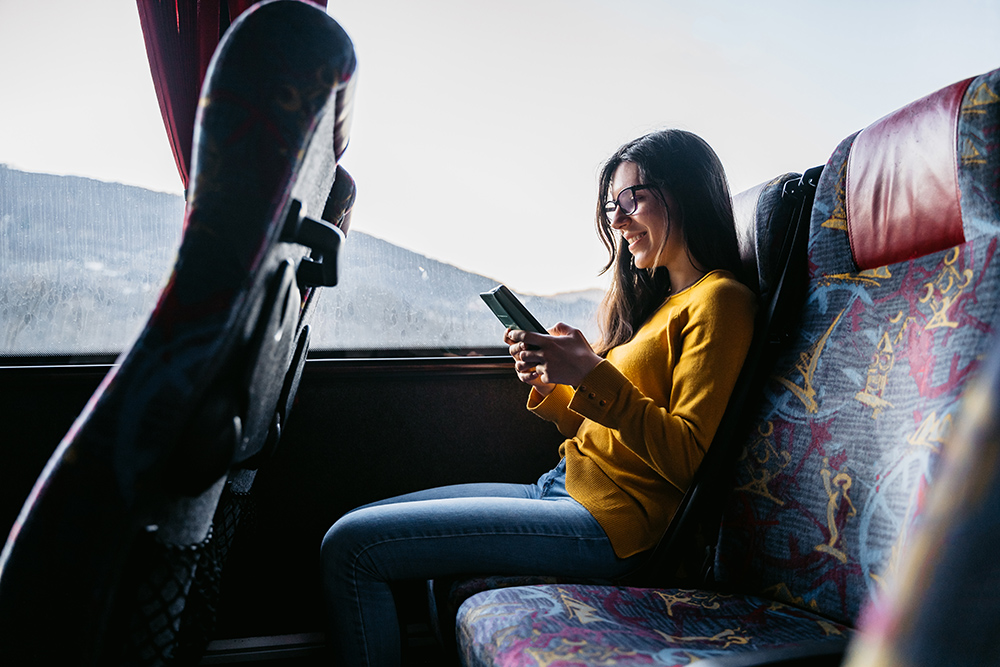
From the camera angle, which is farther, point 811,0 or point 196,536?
point 811,0

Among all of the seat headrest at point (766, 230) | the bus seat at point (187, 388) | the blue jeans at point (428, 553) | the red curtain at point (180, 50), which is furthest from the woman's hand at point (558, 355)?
the red curtain at point (180, 50)

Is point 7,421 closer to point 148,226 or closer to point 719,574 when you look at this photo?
point 148,226

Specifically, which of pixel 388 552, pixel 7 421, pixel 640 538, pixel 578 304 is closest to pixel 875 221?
pixel 640 538

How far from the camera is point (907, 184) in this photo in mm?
732

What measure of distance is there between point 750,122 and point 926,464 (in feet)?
4.34

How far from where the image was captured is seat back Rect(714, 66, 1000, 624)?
63 centimetres

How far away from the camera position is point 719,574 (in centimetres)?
87

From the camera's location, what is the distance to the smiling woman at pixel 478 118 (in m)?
1.38

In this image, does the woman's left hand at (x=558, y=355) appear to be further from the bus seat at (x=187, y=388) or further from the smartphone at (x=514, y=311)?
the bus seat at (x=187, y=388)

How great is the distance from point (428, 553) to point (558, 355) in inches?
13.5

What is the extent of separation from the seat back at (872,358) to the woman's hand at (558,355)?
0.27m

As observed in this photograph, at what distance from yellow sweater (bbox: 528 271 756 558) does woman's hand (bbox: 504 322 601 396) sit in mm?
24

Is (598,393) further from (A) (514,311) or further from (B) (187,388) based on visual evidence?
(B) (187,388)

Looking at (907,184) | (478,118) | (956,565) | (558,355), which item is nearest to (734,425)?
(558,355)
